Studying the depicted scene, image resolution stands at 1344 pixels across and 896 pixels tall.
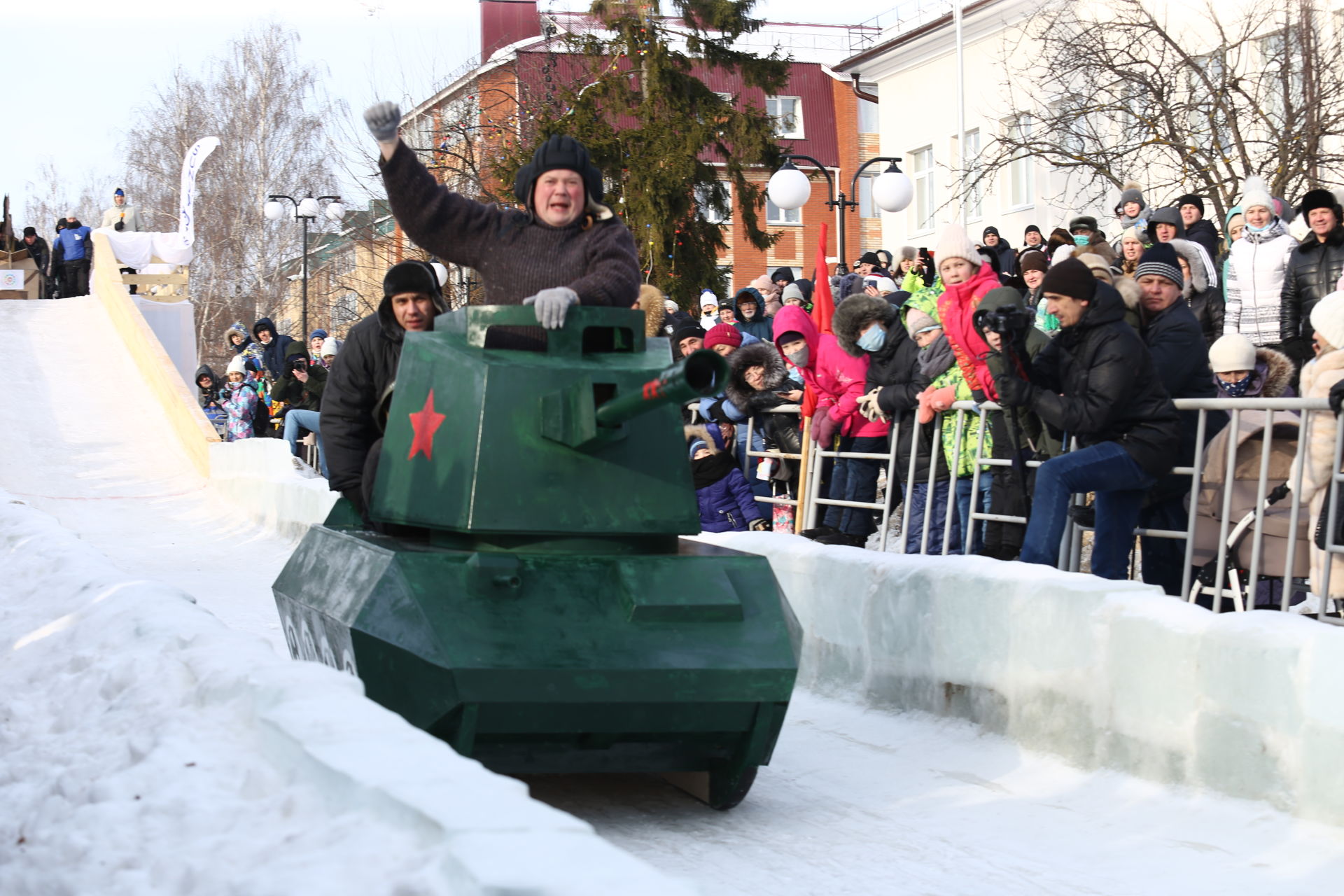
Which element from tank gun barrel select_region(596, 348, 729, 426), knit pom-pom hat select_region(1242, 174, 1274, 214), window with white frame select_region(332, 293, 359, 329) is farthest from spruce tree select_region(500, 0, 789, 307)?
tank gun barrel select_region(596, 348, 729, 426)

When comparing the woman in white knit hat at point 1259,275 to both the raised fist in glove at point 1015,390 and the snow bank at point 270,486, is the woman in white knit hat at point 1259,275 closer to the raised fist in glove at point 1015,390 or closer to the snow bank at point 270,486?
the raised fist in glove at point 1015,390

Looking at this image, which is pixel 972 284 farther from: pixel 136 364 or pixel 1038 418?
pixel 136 364

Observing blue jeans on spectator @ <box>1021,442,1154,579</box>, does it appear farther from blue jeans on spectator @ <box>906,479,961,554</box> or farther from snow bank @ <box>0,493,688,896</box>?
snow bank @ <box>0,493,688,896</box>

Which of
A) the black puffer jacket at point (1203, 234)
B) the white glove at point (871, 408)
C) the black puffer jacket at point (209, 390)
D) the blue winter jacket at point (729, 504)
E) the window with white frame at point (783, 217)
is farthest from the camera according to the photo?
the window with white frame at point (783, 217)

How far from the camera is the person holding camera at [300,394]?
17359 millimetres

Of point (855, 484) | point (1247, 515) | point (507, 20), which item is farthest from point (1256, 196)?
point (507, 20)

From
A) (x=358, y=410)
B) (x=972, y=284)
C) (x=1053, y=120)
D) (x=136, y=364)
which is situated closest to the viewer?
(x=358, y=410)

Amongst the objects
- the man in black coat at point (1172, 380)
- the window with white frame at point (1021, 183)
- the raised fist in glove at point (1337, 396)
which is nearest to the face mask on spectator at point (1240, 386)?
the man in black coat at point (1172, 380)

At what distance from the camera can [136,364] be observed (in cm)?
2323

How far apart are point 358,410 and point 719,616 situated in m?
1.90

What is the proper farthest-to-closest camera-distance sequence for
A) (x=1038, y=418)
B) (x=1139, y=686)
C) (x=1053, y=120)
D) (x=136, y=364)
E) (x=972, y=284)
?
1. (x=136, y=364)
2. (x=1053, y=120)
3. (x=972, y=284)
4. (x=1038, y=418)
5. (x=1139, y=686)

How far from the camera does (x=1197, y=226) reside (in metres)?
11.6

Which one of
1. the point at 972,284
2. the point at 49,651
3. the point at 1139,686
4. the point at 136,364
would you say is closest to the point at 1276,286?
the point at 972,284

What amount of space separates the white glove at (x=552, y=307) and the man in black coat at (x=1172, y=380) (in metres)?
2.98
